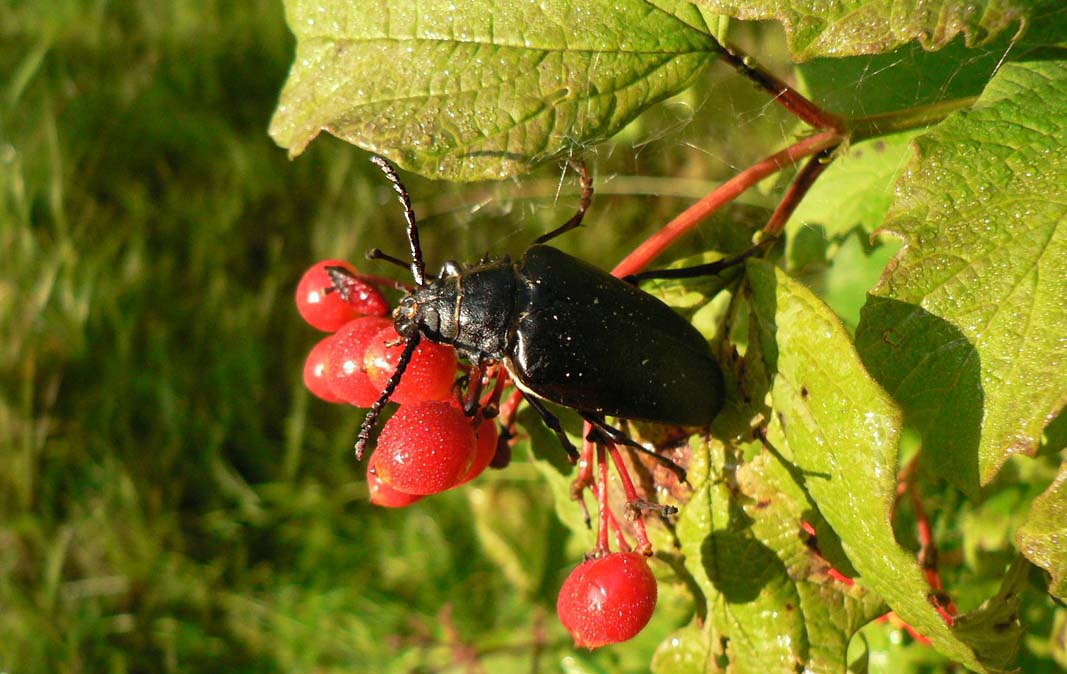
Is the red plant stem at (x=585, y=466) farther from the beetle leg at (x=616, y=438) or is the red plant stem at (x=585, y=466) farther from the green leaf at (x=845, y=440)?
the green leaf at (x=845, y=440)

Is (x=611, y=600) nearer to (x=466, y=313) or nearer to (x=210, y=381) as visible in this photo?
(x=466, y=313)

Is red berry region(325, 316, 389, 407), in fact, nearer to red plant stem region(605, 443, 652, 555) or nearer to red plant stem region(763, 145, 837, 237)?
red plant stem region(605, 443, 652, 555)

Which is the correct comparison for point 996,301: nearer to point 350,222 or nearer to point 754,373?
point 754,373

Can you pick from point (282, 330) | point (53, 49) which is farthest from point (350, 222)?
point (53, 49)

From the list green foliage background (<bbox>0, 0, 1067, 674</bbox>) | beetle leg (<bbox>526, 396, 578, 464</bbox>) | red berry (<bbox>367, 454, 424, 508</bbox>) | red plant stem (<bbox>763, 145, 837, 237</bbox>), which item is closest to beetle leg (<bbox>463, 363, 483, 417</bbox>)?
beetle leg (<bbox>526, 396, 578, 464</bbox>)

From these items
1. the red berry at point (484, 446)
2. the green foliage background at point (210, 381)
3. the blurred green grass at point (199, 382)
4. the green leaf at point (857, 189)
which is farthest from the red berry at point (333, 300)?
the blurred green grass at point (199, 382)
